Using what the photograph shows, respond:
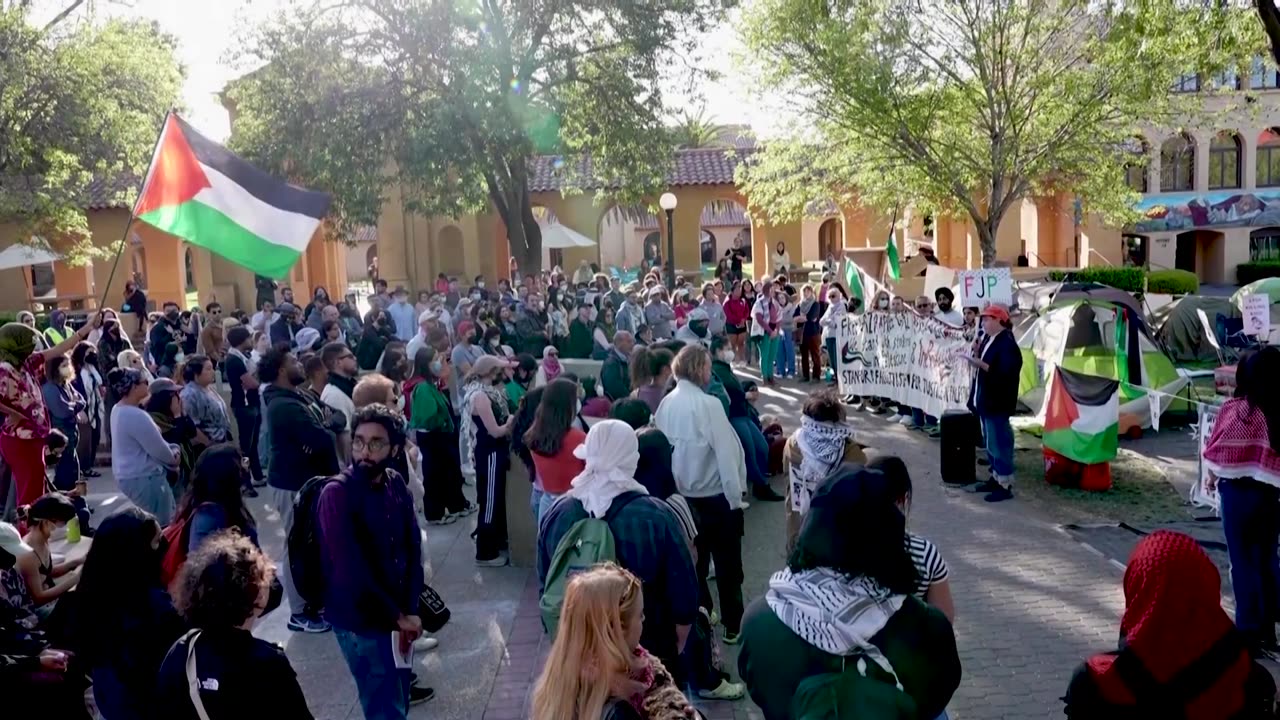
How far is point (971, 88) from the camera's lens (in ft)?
66.8

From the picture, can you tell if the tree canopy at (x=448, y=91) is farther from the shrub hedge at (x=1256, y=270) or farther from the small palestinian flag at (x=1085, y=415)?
the shrub hedge at (x=1256, y=270)

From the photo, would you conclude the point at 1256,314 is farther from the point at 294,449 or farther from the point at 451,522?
A: the point at 294,449

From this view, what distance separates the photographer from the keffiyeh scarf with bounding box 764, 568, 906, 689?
3006 millimetres

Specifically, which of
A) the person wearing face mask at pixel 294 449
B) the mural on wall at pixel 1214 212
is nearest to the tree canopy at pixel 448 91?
the person wearing face mask at pixel 294 449

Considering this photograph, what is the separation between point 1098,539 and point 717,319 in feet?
31.7

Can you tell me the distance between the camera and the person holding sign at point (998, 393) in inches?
403

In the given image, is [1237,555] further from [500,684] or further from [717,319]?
[717,319]

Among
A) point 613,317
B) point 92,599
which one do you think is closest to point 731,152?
point 613,317

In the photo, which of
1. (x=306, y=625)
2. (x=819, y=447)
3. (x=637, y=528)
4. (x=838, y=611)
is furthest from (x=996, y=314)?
(x=838, y=611)

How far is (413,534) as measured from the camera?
490 cm

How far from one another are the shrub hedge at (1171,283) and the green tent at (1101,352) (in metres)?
20.2

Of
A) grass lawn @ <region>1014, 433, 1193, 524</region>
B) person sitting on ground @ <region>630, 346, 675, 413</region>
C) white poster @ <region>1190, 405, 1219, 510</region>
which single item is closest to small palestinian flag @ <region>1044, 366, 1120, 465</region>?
grass lawn @ <region>1014, 433, 1193, 524</region>

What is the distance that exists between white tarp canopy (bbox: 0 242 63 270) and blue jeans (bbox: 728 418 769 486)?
25.1m

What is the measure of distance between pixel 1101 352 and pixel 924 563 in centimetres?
1058
